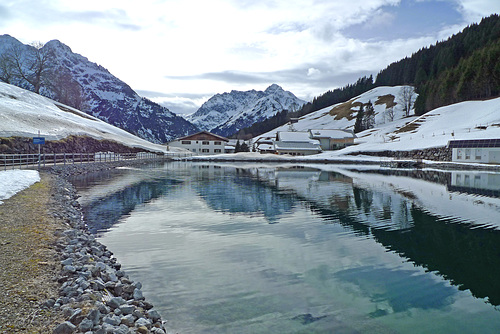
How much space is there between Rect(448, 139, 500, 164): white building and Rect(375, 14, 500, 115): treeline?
54896 millimetres

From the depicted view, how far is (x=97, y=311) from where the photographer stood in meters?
6.01

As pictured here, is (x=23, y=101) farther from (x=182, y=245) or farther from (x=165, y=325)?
(x=165, y=325)

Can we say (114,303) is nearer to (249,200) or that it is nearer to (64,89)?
(249,200)

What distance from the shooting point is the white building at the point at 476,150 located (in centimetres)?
5872

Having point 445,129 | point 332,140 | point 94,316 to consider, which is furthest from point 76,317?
point 332,140

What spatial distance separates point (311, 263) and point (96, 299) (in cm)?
703

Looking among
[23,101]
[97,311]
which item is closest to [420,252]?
[97,311]

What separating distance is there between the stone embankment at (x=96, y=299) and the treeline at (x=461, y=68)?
405 feet

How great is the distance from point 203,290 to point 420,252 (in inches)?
335

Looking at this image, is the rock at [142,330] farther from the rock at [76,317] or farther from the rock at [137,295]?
the rock at [137,295]

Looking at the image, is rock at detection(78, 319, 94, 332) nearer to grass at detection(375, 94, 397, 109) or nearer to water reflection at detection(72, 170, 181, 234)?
water reflection at detection(72, 170, 181, 234)

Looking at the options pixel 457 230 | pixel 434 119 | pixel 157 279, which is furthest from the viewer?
pixel 434 119

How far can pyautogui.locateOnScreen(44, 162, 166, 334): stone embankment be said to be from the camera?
5.81m

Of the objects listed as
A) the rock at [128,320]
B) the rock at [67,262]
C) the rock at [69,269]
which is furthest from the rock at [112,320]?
the rock at [67,262]
